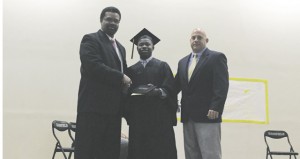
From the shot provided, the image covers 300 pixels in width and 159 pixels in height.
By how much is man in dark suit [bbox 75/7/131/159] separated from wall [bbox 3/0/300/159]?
365cm

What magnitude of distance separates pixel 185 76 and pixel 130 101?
2.09 ft

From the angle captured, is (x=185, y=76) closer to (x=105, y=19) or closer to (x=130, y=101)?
(x=130, y=101)

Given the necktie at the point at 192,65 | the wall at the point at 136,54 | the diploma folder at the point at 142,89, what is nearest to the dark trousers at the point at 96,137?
the diploma folder at the point at 142,89

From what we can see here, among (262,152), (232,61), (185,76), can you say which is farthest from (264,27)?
(185,76)

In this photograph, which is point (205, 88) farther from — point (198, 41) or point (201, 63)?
point (198, 41)

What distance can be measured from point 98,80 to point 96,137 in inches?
18.7

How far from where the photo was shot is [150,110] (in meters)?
3.59

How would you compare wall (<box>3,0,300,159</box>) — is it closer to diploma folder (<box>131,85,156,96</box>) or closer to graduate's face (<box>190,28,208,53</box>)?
graduate's face (<box>190,28,208,53</box>)

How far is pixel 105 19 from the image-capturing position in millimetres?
3439

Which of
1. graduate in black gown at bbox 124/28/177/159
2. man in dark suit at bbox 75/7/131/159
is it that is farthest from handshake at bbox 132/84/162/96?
man in dark suit at bbox 75/7/131/159

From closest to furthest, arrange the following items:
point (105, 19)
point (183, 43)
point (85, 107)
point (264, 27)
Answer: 1. point (85, 107)
2. point (105, 19)
3. point (183, 43)
4. point (264, 27)

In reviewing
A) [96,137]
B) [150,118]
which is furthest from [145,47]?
[96,137]

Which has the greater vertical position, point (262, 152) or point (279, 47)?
point (279, 47)

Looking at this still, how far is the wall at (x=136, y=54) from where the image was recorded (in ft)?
22.1
